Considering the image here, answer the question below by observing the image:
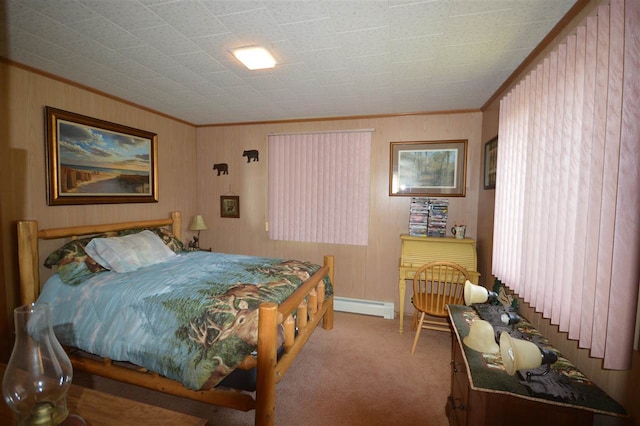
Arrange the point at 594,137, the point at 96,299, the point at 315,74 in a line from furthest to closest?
the point at 315,74
the point at 96,299
the point at 594,137

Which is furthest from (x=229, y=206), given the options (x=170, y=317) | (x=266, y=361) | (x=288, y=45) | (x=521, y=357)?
(x=521, y=357)

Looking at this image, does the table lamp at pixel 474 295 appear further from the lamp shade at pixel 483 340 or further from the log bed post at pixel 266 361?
the log bed post at pixel 266 361

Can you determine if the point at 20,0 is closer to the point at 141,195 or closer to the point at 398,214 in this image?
the point at 141,195

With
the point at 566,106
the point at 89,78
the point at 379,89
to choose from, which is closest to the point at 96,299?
the point at 89,78

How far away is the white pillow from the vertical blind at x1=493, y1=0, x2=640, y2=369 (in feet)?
10.4

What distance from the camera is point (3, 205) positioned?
229 centimetres

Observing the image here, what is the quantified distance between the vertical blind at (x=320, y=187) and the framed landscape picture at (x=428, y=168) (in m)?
0.40

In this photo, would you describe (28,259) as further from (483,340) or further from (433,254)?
(433,254)

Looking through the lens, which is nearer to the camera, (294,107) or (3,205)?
(3,205)

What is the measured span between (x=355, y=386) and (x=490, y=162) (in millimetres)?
2646

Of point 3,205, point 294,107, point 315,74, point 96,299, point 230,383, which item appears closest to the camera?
point 230,383

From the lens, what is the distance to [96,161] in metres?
2.98

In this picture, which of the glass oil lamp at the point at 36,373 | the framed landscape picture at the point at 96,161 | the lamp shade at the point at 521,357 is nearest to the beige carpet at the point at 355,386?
the lamp shade at the point at 521,357

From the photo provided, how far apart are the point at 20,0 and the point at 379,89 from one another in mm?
2653
